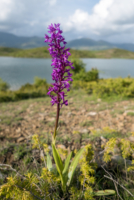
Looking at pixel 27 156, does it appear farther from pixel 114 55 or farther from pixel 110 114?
pixel 114 55

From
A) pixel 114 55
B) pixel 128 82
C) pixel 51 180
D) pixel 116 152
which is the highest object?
pixel 114 55

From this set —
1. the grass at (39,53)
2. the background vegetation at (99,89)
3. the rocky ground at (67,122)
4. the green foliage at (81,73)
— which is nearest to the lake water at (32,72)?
the green foliage at (81,73)

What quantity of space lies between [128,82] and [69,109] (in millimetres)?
4334

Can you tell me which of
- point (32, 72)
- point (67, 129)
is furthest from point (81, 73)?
point (32, 72)

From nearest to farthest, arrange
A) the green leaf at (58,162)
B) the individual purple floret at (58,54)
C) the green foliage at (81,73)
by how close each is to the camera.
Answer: the individual purple floret at (58,54)
the green leaf at (58,162)
the green foliage at (81,73)

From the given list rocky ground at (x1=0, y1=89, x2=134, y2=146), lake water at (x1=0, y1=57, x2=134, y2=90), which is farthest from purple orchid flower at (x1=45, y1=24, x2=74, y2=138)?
lake water at (x1=0, y1=57, x2=134, y2=90)

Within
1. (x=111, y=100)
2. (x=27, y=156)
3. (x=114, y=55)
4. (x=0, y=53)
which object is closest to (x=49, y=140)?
(x=27, y=156)

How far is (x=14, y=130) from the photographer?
418 centimetres

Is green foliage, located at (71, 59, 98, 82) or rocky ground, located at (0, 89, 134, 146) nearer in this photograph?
rocky ground, located at (0, 89, 134, 146)

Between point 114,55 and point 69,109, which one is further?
point 114,55

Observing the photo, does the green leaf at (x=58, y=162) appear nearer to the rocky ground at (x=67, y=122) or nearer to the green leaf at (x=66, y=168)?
the green leaf at (x=66, y=168)

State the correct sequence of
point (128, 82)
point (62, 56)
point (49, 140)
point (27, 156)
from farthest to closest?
point (128, 82), point (49, 140), point (27, 156), point (62, 56)

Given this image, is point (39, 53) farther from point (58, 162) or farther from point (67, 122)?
point (58, 162)

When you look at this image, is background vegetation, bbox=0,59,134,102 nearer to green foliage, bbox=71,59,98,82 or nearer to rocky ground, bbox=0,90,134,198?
green foliage, bbox=71,59,98,82
